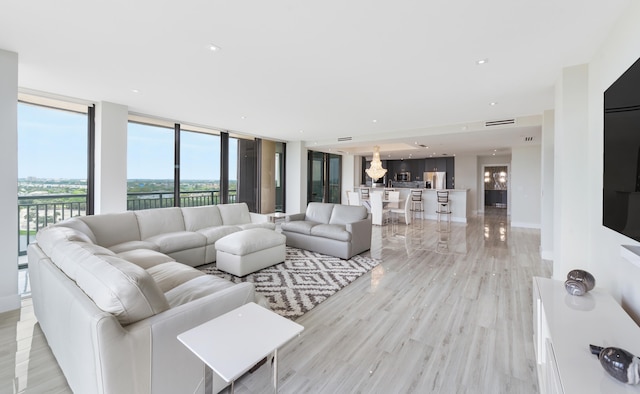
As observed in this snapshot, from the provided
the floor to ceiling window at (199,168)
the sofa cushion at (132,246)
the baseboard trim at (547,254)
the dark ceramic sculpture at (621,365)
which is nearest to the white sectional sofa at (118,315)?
the sofa cushion at (132,246)

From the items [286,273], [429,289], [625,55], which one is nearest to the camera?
[625,55]

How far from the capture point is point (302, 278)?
143 inches

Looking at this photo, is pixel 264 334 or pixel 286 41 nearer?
pixel 264 334

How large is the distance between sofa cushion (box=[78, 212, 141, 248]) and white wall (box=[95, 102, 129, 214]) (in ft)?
3.06

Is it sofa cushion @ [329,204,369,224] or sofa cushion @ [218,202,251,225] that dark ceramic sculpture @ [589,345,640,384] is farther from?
sofa cushion @ [218,202,251,225]

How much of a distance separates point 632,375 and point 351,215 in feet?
13.8

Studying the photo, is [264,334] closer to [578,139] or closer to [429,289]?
[429,289]

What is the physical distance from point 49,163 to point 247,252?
11.5 feet

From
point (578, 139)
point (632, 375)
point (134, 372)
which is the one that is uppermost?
point (578, 139)

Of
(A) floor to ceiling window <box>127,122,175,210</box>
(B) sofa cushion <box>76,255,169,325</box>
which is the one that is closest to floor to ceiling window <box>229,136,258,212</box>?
(A) floor to ceiling window <box>127,122,175,210</box>

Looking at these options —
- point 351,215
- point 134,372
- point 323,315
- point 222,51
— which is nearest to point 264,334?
point 134,372

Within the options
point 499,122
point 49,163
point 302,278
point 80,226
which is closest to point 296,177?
point 302,278

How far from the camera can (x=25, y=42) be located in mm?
2547

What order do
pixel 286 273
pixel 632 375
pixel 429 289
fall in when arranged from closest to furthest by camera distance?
pixel 632 375
pixel 429 289
pixel 286 273
